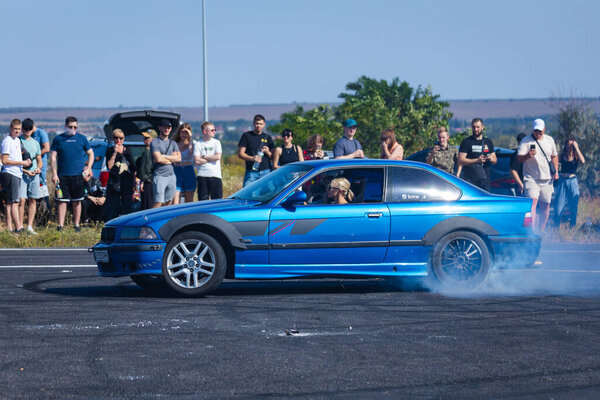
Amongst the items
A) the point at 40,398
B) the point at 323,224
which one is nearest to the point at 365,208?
the point at 323,224

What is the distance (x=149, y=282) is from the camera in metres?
9.91

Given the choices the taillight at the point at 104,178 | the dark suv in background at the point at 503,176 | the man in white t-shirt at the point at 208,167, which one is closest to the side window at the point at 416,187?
the man in white t-shirt at the point at 208,167

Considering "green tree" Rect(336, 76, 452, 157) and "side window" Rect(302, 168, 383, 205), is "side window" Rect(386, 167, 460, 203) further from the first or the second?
"green tree" Rect(336, 76, 452, 157)

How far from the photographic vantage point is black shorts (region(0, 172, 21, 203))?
15.2 metres

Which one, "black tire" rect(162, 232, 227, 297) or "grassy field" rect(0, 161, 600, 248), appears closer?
"black tire" rect(162, 232, 227, 297)

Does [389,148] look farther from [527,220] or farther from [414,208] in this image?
[414,208]

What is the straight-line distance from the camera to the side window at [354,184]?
9656 mm

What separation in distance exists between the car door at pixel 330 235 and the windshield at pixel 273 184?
32 cm

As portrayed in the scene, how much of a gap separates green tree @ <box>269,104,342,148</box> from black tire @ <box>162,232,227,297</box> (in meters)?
69.8

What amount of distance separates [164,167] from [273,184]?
205 inches

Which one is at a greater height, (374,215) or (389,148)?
(389,148)

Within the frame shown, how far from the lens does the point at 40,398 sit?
17.4ft

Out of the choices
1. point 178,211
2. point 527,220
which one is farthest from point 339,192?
point 527,220

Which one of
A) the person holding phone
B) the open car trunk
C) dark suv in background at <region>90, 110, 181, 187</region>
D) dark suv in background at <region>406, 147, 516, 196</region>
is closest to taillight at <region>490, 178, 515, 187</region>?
dark suv in background at <region>406, 147, 516, 196</region>
